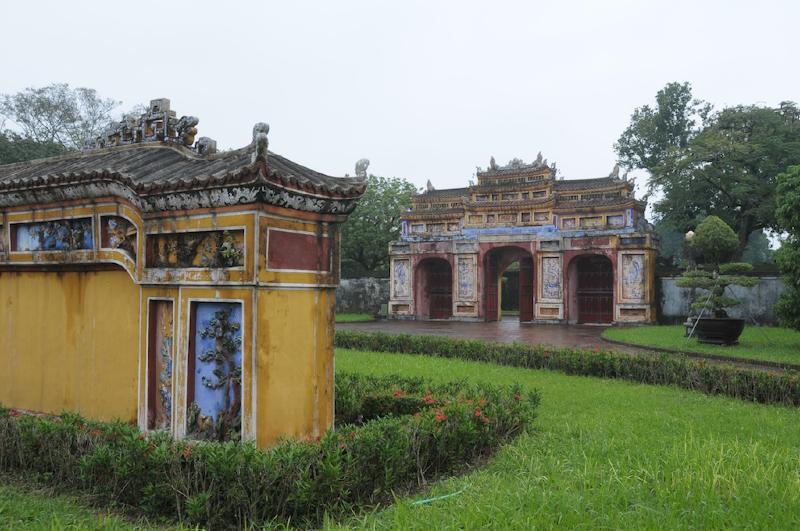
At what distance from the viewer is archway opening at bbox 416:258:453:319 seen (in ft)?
103

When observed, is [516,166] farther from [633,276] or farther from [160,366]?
[160,366]

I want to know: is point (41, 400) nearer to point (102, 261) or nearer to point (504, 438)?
point (102, 261)

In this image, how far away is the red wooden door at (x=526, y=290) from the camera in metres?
29.1

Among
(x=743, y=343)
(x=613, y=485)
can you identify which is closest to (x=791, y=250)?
(x=743, y=343)

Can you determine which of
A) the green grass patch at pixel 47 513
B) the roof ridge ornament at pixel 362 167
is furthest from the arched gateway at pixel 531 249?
the green grass patch at pixel 47 513

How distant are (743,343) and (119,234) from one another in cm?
1573

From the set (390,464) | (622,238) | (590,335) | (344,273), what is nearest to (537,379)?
(390,464)

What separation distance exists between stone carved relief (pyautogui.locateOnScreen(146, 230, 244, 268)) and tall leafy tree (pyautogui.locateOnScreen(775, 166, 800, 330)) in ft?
43.3

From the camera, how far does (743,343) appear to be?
53.3 feet

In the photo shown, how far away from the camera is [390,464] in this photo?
4.93 meters

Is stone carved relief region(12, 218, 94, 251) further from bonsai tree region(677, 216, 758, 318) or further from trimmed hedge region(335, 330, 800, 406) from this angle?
bonsai tree region(677, 216, 758, 318)

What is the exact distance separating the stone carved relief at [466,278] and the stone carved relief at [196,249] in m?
24.2

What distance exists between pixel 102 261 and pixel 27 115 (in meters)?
40.3

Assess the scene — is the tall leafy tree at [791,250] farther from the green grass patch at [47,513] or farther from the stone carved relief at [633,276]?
the green grass patch at [47,513]
